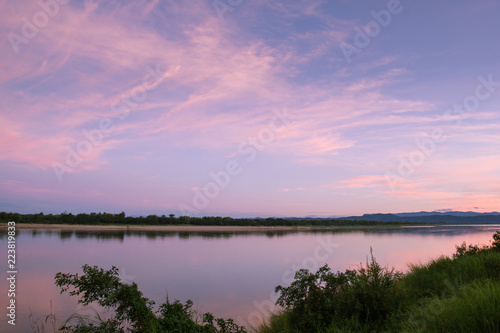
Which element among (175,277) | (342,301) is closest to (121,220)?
(175,277)

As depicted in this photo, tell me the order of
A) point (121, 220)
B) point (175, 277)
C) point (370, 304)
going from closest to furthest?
point (370, 304)
point (175, 277)
point (121, 220)

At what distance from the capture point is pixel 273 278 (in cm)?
1844

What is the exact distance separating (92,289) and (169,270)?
572 inches

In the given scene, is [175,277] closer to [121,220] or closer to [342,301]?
[342,301]

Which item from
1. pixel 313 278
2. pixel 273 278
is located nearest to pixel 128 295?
pixel 313 278

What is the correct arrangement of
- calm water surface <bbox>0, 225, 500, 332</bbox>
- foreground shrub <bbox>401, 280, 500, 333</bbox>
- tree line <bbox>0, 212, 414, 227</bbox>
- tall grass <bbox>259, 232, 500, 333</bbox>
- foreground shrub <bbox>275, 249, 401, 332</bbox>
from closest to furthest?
foreground shrub <bbox>401, 280, 500, 333</bbox>, tall grass <bbox>259, 232, 500, 333</bbox>, foreground shrub <bbox>275, 249, 401, 332</bbox>, calm water surface <bbox>0, 225, 500, 332</bbox>, tree line <bbox>0, 212, 414, 227</bbox>

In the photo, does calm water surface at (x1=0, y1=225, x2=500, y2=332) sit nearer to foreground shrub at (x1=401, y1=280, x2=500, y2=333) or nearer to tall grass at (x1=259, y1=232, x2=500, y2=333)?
tall grass at (x1=259, y1=232, x2=500, y2=333)

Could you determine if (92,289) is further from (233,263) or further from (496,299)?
(233,263)

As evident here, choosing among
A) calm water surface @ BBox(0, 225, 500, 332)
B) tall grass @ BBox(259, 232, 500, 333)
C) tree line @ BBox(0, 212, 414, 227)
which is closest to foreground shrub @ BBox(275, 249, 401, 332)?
tall grass @ BBox(259, 232, 500, 333)

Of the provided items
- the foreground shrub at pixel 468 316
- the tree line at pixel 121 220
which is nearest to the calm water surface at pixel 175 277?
the foreground shrub at pixel 468 316

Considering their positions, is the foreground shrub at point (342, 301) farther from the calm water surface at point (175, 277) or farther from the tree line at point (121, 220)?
the tree line at point (121, 220)

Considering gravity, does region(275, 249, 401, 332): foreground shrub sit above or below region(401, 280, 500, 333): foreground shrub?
below

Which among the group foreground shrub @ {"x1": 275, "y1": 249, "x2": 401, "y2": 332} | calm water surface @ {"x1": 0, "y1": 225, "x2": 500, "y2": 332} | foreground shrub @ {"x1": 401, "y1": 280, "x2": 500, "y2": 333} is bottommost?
calm water surface @ {"x1": 0, "y1": 225, "x2": 500, "y2": 332}

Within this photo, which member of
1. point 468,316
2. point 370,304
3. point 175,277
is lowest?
point 175,277
